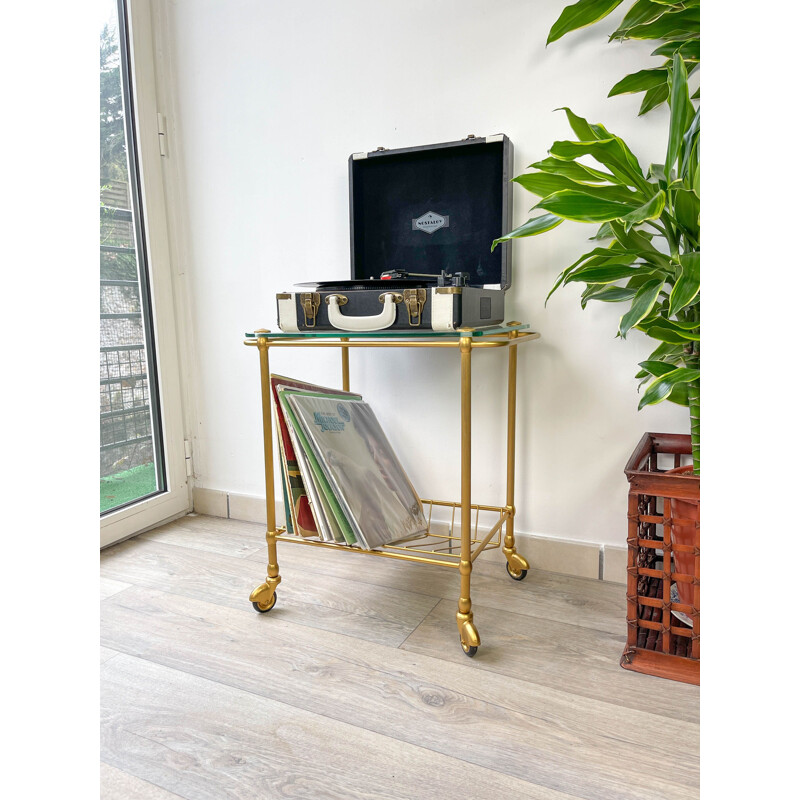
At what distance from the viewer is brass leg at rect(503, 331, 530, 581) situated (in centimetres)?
146

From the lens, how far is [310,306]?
4.16 feet

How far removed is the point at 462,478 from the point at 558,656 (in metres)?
0.40

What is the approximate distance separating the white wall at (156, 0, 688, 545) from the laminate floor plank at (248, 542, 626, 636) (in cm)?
13

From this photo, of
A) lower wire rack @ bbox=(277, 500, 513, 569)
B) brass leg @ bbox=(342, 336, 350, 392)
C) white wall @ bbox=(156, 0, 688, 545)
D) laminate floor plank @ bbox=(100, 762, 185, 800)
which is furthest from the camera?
brass leg @ bbox=(342, 336, 350, 392)

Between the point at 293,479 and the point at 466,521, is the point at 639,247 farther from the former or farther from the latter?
the point at 293,479

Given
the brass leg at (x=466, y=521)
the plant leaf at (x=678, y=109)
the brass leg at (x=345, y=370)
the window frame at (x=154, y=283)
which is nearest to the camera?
the plant leaf at (x=678, y=109)

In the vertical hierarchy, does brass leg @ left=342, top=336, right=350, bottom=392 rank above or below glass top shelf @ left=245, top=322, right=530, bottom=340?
below

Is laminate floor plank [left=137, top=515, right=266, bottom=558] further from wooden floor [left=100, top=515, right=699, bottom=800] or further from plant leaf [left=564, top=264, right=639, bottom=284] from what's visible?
plant leaf [left=564, top=264, right=639, bottom=284]

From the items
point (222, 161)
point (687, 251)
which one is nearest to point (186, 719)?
point (687, 251)

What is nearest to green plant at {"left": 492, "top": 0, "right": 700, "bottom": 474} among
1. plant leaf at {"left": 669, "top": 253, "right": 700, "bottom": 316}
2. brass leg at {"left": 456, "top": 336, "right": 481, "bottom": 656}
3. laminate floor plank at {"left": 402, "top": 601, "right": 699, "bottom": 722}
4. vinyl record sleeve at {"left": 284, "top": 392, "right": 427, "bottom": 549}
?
plant leaf at {"left": 669, "top": 253, "right": 700, "bottom": 316}

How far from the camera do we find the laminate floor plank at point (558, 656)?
3.39 ft

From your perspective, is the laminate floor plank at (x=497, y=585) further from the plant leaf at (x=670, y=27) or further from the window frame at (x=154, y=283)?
the plant leaf at (x=670, y=27)

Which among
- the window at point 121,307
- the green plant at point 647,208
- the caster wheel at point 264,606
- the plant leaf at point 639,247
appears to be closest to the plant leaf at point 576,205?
the green plant at point 647,208
